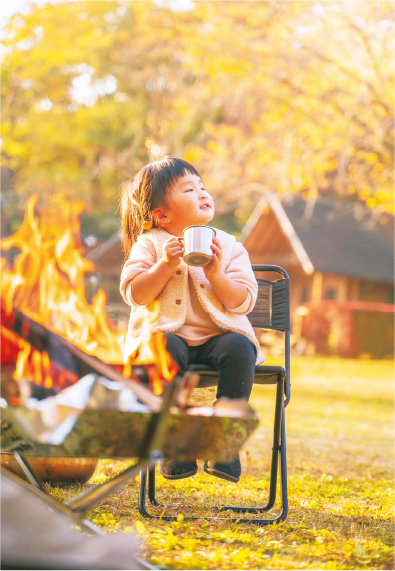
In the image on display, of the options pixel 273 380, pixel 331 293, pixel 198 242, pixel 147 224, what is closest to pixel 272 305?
pixel 273 380

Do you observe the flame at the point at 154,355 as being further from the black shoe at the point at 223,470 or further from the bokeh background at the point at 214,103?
the bokeh background at the point at 214,103

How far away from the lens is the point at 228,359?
2342 mm

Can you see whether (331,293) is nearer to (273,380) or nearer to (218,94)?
(218,94)

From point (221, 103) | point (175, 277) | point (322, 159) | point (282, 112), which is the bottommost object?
point (175, 277)

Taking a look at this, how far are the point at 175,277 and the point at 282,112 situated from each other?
9051 millimetres

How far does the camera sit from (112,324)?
2902 millimetres

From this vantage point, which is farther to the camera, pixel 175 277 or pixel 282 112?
pixel 282 112

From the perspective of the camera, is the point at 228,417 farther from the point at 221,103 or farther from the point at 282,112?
the point at 221,103

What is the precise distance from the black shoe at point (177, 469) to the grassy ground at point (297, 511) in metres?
0.19

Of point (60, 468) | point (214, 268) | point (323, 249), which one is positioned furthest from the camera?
point (323, 249)

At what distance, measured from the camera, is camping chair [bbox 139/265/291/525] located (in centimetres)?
248

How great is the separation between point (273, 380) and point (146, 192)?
3.03 ft

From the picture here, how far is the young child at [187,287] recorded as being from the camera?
235 centimetres

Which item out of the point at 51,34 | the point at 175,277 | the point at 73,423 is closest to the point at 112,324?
the point at 175,277
